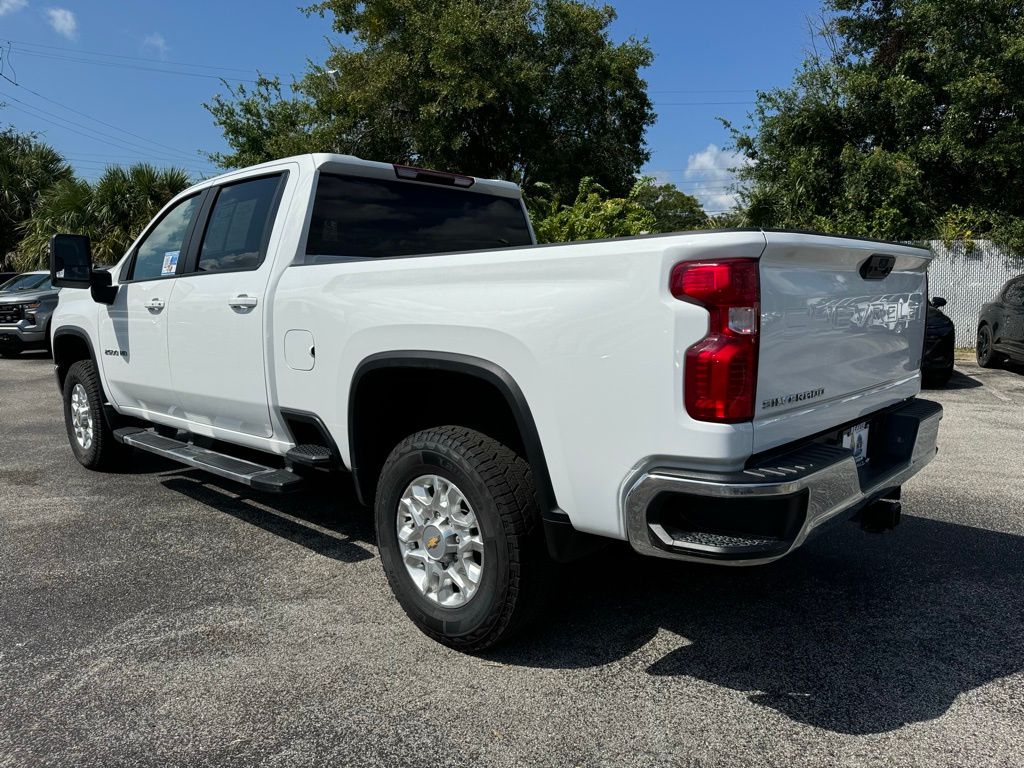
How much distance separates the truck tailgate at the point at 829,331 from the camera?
2500 mm

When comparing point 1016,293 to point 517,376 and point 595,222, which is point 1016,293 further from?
point 517,376

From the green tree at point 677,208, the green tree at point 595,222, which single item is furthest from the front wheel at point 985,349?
the green tree at point 677,208

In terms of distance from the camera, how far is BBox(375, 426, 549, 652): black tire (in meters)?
2.83

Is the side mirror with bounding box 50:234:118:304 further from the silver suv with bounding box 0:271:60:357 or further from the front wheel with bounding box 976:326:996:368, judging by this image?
the front wheel with bounding box 976:326:996:368

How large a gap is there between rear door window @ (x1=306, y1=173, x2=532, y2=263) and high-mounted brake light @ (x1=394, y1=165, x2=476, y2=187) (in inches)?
1.6

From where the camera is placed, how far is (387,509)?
→ 129 inches

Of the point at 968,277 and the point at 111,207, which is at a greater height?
the point at 111,207

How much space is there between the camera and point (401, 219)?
A: 439 centimetres

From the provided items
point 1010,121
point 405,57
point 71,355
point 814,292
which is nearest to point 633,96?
point 405,57

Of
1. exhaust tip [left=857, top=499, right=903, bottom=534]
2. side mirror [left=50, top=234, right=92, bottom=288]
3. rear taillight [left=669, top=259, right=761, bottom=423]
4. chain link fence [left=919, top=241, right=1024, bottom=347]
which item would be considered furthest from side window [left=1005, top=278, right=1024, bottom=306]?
side mirror [left=50, top=234, right=92, bottom=288]

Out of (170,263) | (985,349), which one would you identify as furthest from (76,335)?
(985,349)

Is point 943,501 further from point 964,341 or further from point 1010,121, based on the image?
point 1010,121

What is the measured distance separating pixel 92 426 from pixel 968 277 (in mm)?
15566

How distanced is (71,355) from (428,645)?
4392 millimetres
